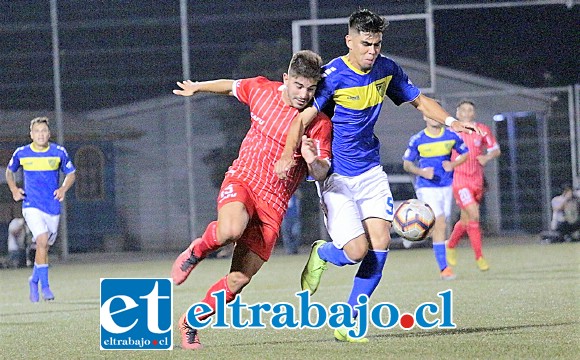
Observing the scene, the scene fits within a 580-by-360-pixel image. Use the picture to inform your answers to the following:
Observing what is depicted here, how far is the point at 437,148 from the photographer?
41.8 ft

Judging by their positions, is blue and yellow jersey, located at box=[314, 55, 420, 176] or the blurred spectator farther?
the blurred spectator

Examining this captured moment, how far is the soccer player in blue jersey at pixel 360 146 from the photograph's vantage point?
7102mm

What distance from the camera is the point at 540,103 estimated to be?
19.9 meters

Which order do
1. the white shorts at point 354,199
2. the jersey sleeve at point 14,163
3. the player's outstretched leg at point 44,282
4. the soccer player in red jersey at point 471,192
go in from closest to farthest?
the white shorts at point 354,199, the player's outstretched leg at point 44,282, the jersey sleeve at point 14,163, the soccer player in red jersey at point 471,192

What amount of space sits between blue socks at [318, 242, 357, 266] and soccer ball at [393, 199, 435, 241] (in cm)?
103

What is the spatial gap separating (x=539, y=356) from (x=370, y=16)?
208cm

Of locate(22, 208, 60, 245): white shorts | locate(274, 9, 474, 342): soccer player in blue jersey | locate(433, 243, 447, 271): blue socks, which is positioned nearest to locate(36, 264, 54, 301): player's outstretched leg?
locate(22, 208, 60, 245): white shorts

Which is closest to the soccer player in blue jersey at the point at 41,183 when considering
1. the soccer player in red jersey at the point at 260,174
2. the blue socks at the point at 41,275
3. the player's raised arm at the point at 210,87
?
the blue socks at the point at 41,275

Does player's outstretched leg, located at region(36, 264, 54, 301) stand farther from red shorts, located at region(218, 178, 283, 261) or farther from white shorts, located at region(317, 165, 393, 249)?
red shorts, located at region(218, 178, 283, 261)

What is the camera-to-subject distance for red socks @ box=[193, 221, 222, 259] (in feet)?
22.2

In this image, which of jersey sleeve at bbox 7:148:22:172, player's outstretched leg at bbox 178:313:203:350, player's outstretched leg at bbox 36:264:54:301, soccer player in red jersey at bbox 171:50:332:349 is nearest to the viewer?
soccer player in red jersey at bbox 171:50:332:349

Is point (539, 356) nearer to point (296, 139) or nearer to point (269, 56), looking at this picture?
point (296, 139)

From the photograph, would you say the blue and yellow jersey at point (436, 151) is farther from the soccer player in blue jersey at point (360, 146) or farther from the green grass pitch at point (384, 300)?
the soccer player in blue jersey at point (360, 146)

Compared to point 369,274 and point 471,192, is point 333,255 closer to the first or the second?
point 369,274
